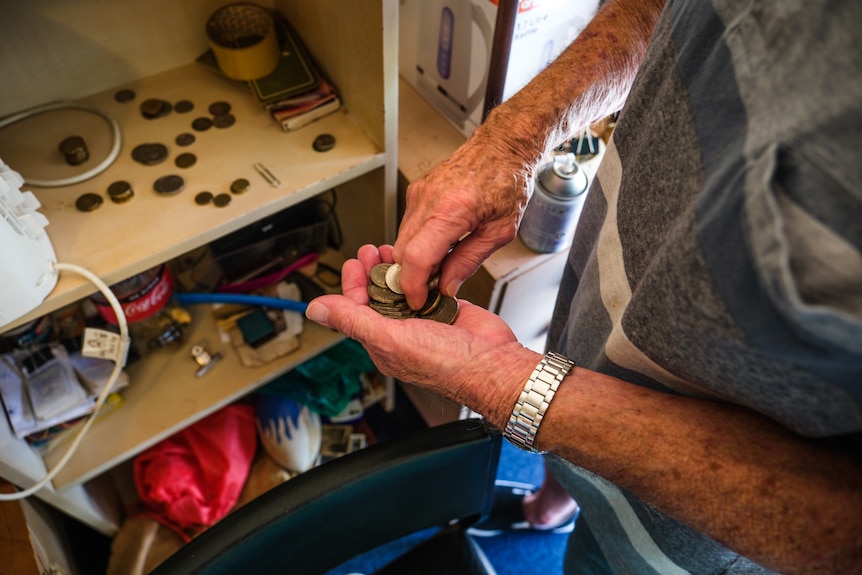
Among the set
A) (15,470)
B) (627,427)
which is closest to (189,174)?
(15,470)

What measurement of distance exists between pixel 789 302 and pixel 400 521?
2.02 ft

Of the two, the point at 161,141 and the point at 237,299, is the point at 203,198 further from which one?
the point at 237,299

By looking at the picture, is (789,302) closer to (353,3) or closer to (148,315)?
(353,3)

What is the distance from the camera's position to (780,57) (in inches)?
14.0

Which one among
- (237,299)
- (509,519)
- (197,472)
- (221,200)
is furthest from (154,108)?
(509,519)

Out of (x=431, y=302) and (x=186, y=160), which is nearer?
(x=431, y=302)

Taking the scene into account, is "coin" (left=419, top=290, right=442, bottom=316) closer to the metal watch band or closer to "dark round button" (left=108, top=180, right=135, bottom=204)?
the metal watch band

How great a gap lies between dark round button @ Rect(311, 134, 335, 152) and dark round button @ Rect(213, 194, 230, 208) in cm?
16

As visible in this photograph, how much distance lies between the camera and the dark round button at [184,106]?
91 centimetres

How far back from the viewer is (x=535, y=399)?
52cm

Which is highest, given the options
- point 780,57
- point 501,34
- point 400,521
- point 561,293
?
point 780,57

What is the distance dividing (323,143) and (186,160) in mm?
207

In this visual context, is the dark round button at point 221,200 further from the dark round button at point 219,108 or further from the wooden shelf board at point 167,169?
the dark round button at point 219,108

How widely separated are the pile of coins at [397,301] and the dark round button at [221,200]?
0.27 metres
